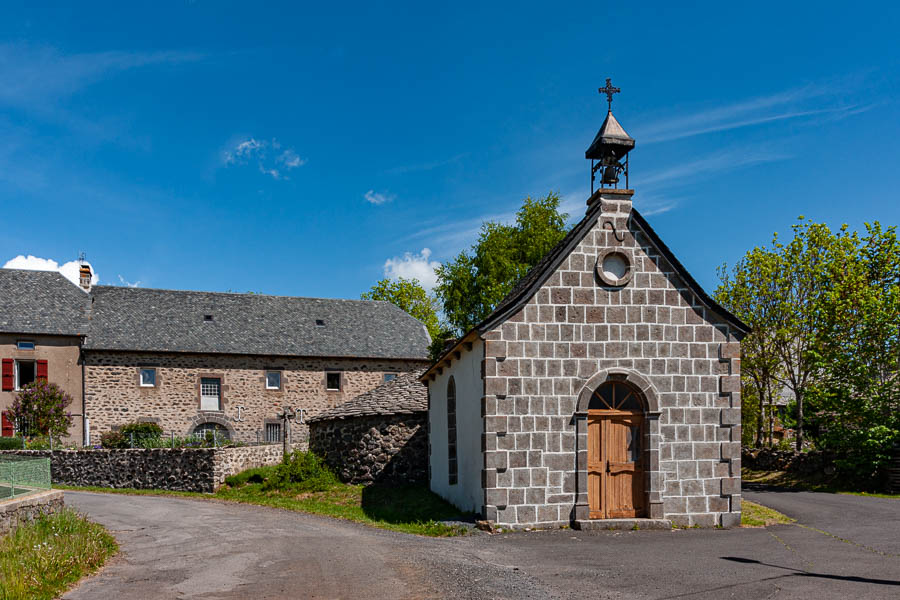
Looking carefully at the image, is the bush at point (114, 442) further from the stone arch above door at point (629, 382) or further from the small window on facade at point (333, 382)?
the stone arch above door at point (629, 382)

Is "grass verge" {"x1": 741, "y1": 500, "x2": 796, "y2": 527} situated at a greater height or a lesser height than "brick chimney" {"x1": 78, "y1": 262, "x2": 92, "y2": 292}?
lesser

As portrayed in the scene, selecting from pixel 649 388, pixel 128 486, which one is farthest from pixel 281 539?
pixel 128 486

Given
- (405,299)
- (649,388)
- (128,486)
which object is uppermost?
(405,299)

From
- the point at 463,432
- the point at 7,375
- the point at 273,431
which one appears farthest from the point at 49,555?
the point at 7,375

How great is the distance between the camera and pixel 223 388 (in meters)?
33.5

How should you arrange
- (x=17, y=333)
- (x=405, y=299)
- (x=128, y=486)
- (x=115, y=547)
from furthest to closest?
(x=405, y=299), (x=17, y=333), (x=128, y=486), (x=115, y=547)

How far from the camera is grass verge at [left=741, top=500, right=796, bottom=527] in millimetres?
13727

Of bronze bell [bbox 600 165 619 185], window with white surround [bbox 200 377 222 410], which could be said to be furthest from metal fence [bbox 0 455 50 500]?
window with white surround [bbox 200 377 222 410]

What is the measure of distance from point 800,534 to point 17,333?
104ft

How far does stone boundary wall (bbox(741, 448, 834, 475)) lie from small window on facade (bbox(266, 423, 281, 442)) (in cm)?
2118

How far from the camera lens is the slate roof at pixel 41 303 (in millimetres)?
31703

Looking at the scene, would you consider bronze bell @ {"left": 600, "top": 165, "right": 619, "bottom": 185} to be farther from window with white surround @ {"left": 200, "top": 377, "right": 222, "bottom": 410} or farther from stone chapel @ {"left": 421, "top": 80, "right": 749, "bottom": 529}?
window with white surround @ {"left": 200, "top": 377, "right": 222, "bottom": 410}

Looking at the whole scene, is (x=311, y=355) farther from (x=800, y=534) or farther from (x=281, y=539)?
(x=800, y=534)

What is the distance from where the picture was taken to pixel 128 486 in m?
24.5
